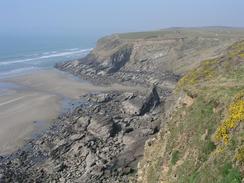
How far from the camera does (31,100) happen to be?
70.7 m

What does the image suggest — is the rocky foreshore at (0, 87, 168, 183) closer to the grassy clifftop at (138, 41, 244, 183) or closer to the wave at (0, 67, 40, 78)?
the grassy clifftop at (138, 41, 244, 183)

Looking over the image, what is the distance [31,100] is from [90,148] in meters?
33.7

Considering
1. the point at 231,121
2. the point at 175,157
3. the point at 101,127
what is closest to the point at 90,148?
the point at 101,127

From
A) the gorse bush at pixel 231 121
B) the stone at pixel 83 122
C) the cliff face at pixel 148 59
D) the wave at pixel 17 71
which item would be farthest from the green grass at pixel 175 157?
the wave at pixel 17 71

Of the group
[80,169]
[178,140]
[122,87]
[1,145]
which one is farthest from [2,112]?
[178,140]

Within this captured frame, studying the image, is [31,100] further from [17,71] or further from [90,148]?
[17,71]

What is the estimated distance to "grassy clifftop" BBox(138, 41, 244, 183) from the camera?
59.2 ft

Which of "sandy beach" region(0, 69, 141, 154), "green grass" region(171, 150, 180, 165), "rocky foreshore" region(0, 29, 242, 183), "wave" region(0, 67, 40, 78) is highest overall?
"green grass" region(171, 150, 180, 165)

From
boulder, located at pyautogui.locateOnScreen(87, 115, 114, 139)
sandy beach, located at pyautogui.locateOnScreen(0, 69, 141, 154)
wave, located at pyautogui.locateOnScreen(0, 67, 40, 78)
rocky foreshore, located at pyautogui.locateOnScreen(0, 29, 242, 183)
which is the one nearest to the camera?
rocky foreshore, located at pyautogui.locateOnScreen(0, 29, 242, 183)

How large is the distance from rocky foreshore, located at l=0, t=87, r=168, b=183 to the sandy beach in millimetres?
3195

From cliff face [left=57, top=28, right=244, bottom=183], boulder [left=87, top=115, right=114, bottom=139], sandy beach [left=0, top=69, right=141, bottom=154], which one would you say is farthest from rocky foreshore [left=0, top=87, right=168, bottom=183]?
cliff face [left=57, top=28, right=244, bottom=183]

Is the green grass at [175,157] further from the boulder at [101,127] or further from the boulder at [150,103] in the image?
the boulder at [150,103]

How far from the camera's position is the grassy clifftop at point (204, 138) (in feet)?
59.2

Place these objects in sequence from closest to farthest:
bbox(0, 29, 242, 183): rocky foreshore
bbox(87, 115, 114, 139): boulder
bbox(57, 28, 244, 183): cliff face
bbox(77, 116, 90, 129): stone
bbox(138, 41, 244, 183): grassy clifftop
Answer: bbox(138, 41, 244, 183): grassy clifftop, bbox(57, 28, 244, 183): cliff face, bbox(0, 29, 242, 183): rocky foreshore, bbox(87, 115, 114, 139): boulder, bbox(77, 116, 90, 129): stone
